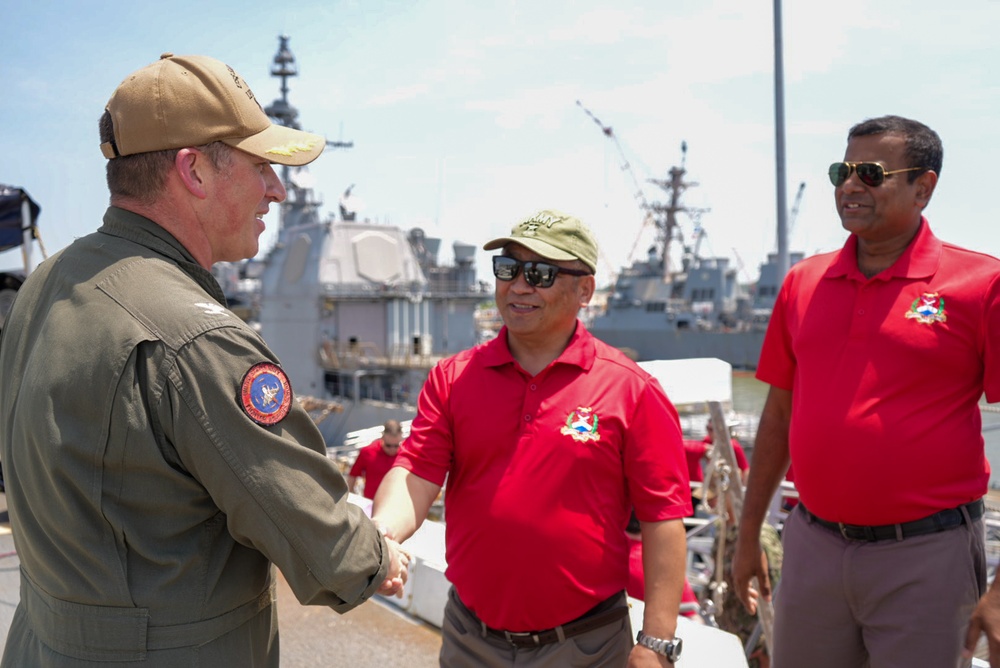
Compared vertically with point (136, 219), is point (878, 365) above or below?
below

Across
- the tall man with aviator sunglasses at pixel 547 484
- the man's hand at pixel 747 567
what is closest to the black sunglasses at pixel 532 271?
the tall man with aviator sunglasses at pixel 547 484

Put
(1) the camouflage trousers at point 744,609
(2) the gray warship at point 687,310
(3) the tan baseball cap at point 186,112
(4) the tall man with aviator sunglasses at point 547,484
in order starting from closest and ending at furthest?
(3) the tan baseball cap at point 186,112 < (4) the tall man with aviator sunglasses at point 547,484 < (1) the camouflage trousers at point 744,609 < (2) the gray warship at point 687,310

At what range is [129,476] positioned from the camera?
146 cm

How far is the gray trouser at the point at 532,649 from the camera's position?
225 centimetres

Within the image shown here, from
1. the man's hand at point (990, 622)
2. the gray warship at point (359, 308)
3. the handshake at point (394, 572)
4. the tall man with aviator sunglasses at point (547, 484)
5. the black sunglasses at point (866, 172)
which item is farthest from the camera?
the gray warship at point (359, 308)

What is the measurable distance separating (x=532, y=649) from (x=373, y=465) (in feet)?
19.9

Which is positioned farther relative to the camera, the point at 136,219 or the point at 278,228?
the point at 278,228

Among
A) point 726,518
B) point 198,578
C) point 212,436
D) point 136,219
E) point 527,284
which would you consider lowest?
point 726,518

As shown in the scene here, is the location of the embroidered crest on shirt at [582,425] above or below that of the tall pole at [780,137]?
below

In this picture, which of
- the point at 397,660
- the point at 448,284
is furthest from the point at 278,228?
the point at 397,660

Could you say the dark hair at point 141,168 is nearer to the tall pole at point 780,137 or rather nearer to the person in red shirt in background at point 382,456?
the person in red shirt in background at point 382,456

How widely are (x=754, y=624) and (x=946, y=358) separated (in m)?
1.99

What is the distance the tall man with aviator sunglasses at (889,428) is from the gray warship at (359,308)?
26.8 m

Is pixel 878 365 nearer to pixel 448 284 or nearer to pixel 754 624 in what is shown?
pixel 754 624
